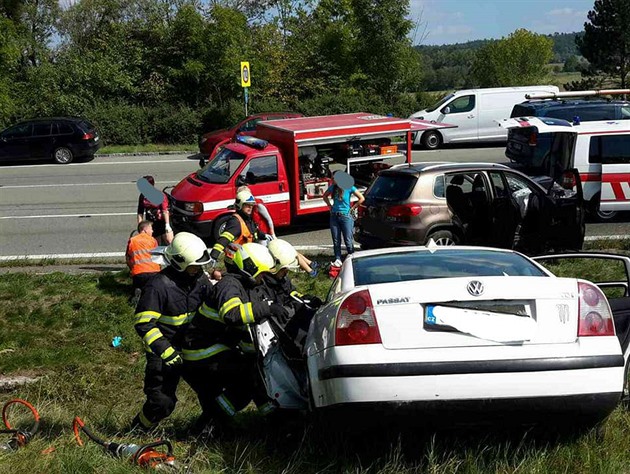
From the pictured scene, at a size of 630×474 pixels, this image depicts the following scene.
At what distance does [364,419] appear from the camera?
3777 millimetres

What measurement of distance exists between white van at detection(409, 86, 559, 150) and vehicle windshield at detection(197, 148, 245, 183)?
12072mm

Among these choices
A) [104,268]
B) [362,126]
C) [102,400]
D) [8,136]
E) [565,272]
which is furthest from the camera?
[8,136]

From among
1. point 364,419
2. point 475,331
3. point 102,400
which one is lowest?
point 102,400

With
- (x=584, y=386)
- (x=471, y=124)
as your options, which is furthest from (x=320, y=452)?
(x=471, y=124)

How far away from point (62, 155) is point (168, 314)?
20.9m

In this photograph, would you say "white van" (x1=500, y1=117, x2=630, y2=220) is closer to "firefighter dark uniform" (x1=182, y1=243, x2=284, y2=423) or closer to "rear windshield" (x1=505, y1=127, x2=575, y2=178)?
"rear windshield" (x1=505, y1=127, x2=575, y2=178)

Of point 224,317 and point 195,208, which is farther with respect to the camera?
point 195,208

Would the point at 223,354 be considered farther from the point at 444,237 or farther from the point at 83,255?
the point at 83,255

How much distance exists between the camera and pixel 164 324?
193 inches

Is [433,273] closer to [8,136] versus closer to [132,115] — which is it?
[8,136]

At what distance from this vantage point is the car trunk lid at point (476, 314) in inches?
147

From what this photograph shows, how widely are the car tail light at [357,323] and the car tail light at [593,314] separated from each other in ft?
3.44

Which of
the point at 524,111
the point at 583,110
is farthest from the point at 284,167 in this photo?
the point at 583,110

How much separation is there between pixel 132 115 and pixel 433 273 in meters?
25.9
